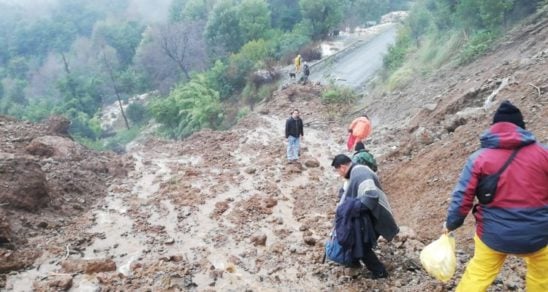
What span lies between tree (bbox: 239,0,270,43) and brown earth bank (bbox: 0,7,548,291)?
65.3 feet

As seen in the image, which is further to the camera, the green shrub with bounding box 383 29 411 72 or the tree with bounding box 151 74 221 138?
the tree with bounding box 151 74 221 138

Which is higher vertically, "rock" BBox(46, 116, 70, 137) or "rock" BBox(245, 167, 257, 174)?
"rock" BBox(46, 116, 70, 137)

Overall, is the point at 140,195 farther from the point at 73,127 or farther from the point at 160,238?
the point at 73,127

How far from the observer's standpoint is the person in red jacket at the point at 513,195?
303cm

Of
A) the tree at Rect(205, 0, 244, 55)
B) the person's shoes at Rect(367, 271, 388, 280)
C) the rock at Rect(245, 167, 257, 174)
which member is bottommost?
the rock at Rect(245, 167, 257, 174)

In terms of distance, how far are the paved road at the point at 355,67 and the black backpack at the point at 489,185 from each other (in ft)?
56.6

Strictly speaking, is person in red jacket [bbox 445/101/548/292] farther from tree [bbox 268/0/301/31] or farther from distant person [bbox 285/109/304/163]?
tree [bbox 268/0/301/31]

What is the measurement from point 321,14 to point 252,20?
16.5 feet

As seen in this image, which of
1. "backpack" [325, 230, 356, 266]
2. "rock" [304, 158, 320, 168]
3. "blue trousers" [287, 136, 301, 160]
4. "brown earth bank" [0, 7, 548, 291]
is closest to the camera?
"backpack" [325, 230, 356, 266]

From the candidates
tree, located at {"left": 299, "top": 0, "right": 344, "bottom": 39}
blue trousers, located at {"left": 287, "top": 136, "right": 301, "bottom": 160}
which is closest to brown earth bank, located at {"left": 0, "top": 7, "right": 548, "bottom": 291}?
blue trousers, located at {"left": 287, "top": 136, "right": 301, "bottom": 160}

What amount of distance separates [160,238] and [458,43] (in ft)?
39.6

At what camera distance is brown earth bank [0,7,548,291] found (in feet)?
18.4

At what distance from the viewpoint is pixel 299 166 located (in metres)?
10.6

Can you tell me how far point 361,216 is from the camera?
4.28m
